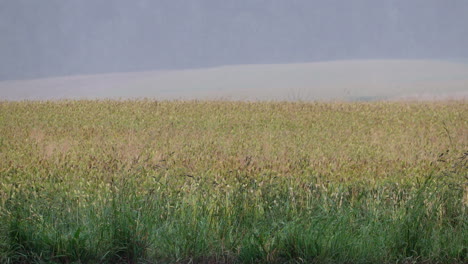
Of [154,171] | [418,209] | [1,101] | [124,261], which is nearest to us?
[124,261]

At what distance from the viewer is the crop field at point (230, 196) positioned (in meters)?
5.07

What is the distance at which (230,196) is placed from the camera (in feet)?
20.0

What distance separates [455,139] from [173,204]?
10.4 m

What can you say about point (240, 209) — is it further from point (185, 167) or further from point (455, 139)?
point (455, 139)

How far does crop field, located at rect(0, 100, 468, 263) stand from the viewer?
5.07m

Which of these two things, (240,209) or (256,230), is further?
(240,209)

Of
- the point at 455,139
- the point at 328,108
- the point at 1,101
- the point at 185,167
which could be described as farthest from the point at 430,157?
the point at 1,101

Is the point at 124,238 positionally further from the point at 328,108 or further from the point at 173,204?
the point at 328,108

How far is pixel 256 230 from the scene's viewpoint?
5.18 metres

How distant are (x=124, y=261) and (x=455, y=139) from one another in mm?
11500

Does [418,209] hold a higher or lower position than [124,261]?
higher

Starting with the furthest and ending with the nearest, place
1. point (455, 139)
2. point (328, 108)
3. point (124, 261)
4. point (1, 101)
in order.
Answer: point (1, 101) < point (328, 108) < point (455, 139) < point (124, 261)

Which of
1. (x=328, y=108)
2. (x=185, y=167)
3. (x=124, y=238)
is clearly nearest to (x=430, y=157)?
(x=185, y=167)

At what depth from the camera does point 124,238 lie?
16.8 ft
